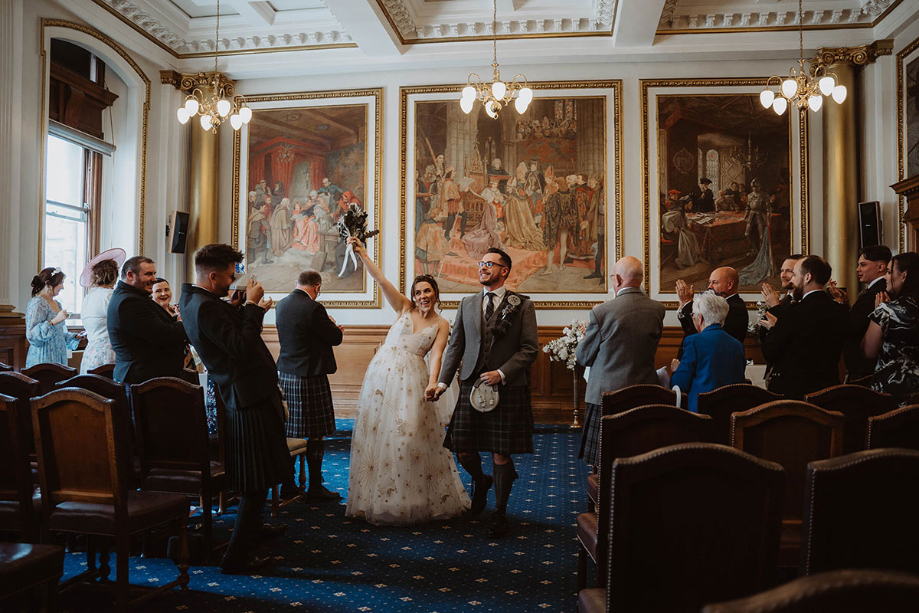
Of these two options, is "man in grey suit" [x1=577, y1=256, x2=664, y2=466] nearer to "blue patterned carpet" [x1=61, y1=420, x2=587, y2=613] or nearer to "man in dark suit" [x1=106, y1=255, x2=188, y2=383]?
"blue patterned carpet" [x1=61, y1=420, x2=587, y2=613]

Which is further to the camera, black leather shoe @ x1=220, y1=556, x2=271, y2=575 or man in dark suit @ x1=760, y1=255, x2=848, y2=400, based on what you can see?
man in dark suit @ x1=760, y1=255, x2=848, y2=400

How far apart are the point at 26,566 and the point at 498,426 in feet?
8.62

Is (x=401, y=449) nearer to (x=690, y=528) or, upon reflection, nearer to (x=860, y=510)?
(x=690, y=528)

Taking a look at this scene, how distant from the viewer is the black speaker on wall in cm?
828

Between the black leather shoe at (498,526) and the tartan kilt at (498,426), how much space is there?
395mm

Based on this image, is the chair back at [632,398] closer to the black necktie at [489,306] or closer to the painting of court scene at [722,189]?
the black necktie at [489,306]

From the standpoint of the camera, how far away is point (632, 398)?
11.3 ft

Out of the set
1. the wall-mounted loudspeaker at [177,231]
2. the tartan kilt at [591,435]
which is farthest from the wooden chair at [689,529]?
the wall-mounted loudspeaker at [177,231]

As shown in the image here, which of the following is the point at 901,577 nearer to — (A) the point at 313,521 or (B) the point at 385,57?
(A) the point at 313,521

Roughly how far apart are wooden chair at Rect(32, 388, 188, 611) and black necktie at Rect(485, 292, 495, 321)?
2.25m

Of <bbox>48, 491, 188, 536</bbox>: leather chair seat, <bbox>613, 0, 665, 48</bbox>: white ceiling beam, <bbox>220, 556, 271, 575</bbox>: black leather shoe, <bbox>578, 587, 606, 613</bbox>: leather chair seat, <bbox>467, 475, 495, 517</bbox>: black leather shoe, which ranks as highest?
<bbox>613, 0, 665, 48</bbox>: white ceiling beam

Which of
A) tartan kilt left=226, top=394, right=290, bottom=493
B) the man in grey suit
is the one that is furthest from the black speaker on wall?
tartan kilt left=226, top=394, right=290, bottom=493

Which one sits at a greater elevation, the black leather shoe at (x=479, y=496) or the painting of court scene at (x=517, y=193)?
the painting of court scene at (x=517, y=193)

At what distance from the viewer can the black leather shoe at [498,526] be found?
4.15 meters
